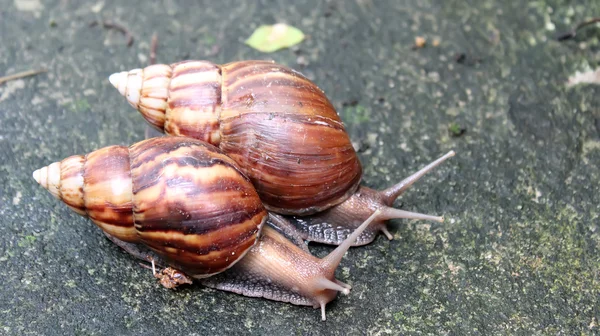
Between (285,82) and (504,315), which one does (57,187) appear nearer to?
(285,82)

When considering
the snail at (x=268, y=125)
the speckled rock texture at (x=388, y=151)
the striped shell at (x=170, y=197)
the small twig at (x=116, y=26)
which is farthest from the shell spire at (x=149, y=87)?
the small twig at (x=116, y=26)

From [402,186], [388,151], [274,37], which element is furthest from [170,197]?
[274,37]

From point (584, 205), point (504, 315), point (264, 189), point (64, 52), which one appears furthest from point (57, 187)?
point (584, 205)

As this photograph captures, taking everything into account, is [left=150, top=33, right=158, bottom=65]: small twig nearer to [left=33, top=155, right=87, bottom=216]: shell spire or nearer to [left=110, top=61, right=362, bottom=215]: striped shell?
[left=110, top=61, right=362, bottom=215]: striped shell

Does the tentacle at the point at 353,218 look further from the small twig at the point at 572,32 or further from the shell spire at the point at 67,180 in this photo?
the small twig at the point at 572,32

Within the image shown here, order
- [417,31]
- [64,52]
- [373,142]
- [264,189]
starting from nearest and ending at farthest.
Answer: [264,189] → [373,142] → [64,52] → [417,31]

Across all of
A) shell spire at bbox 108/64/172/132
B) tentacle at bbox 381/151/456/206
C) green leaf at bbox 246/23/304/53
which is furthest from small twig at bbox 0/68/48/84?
tentacle at bbox 381/151/456/206
